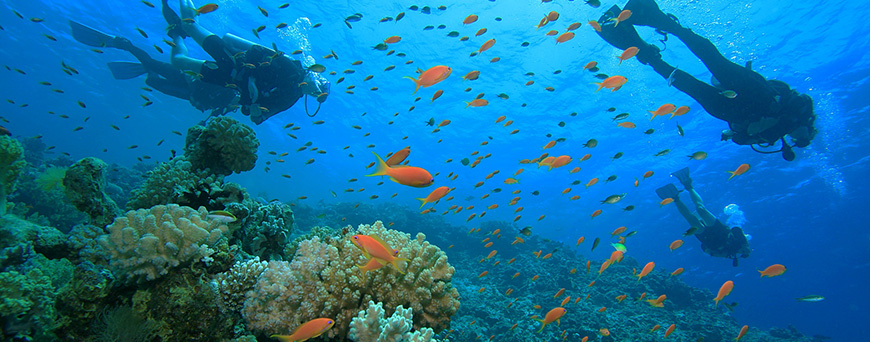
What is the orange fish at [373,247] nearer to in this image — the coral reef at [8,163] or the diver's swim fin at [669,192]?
the coral reef at [8,163]

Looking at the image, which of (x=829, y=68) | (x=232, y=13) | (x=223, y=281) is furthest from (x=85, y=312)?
(x=829, y=68)

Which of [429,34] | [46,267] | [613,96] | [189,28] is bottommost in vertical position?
[46,267]

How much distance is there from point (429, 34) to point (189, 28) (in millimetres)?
15382

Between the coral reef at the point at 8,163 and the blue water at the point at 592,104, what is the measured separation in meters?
18.1

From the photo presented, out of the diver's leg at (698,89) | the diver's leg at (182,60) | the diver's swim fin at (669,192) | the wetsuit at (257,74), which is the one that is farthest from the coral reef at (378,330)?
the diver's swim fin at (669,192)

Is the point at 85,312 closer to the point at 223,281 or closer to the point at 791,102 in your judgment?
the point at 223,281

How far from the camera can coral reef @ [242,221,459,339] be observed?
109 inches

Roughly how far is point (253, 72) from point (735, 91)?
1418 centimetres

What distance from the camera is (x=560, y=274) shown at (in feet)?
46.4

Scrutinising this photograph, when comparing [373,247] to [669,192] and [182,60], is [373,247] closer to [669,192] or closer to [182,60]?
[182,60]

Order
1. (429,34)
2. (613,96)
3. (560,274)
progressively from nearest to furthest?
(560,274), (429,34), (613,96)

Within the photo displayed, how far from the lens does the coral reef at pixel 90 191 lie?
4.02m

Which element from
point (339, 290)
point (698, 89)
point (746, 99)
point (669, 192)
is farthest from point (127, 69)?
point (669, 192)

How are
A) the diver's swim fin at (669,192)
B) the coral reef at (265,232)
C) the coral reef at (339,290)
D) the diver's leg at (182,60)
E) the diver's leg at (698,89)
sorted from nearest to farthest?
1. the coral reef at (339,290)
2. the coral reef at (265,232)
3. the diver's leg at (698,89)
4. the diver's leg at (182,60)
5. the diver's swim fin at (669,192)
